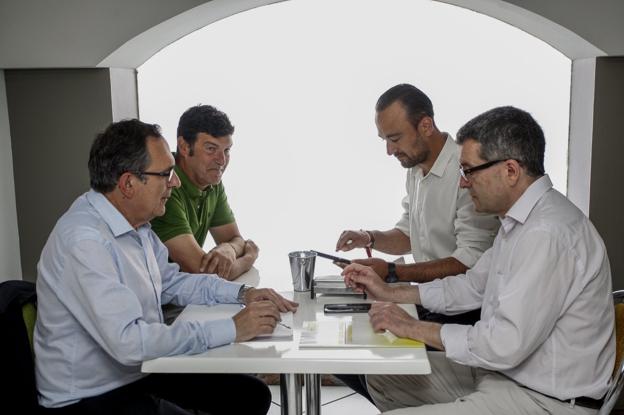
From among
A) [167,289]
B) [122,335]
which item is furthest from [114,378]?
[167,289]

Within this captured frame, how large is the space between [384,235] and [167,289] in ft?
3.76

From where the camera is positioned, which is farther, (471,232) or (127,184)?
(471,232)

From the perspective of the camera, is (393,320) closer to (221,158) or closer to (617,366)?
(617,366)

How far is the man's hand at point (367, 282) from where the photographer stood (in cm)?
240

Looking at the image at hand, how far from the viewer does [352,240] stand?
3121 mm

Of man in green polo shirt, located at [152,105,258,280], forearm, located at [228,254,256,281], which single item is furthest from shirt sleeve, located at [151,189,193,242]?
forearm, located at [228,254,256,281]

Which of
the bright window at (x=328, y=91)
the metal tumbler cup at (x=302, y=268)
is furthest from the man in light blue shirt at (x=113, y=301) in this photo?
the bright window at (x=328, y=91)

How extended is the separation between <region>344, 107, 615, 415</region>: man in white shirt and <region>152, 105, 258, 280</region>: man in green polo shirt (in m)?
0.89

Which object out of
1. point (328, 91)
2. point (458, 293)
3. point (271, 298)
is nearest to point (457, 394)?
point (458, 293)

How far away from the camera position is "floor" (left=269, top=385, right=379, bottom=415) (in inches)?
138

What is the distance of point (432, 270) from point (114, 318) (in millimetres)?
1269

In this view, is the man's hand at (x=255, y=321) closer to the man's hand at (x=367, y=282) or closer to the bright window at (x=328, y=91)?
the man's hand at (x=367, y=282)

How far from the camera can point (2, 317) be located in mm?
1916

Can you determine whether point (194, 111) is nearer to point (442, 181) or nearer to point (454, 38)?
point (442, 181)
